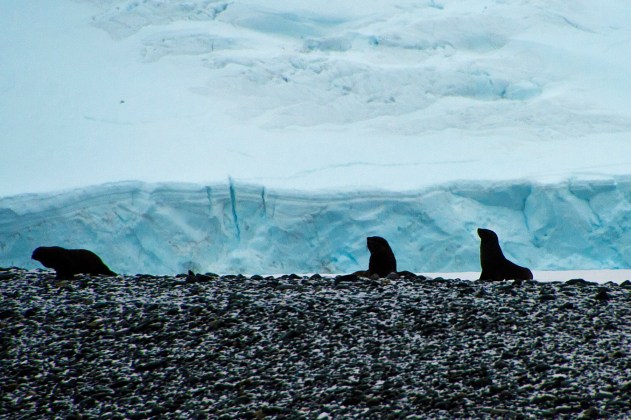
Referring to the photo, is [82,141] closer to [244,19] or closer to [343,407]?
[244,19]

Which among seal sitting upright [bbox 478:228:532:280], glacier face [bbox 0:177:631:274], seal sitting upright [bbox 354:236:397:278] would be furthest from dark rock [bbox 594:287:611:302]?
glacier face [bbox 0:177:631:274]

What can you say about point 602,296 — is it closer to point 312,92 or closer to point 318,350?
point 318,350

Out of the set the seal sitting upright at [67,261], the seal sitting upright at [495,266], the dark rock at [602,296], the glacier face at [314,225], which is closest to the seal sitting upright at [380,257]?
the seal sitting upright at [495,266]

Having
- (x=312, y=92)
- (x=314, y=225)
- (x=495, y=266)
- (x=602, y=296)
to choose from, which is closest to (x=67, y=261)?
(x=495, y=266)

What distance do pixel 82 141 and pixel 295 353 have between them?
797 cm

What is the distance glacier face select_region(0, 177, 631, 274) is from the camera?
29.1ft

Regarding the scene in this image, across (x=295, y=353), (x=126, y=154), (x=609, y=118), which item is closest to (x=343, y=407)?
(x=295, y=353)

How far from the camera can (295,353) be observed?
→ 3.28 m

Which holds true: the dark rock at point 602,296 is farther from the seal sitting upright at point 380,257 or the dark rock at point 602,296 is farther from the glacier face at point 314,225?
the glacier face at point 314,225

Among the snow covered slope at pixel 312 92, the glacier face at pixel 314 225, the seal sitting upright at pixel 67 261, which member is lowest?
the glacier face at pixel 314 225

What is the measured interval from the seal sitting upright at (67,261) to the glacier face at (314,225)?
4211mm

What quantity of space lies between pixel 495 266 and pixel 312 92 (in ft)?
22.2

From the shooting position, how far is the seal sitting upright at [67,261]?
441cm

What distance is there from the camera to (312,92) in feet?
36.2
